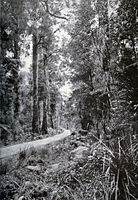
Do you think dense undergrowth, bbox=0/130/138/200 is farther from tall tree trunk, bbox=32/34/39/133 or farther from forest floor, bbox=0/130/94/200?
tall tree trunk, bbox=32/34/39/133

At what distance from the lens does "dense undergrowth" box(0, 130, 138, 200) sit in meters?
1.40

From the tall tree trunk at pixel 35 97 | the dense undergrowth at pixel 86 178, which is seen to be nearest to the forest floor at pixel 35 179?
the dense undergrowth at pixel 86 178

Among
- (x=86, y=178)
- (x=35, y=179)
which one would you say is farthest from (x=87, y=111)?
(x=86, y=178)

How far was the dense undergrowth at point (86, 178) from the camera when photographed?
55.2 inches

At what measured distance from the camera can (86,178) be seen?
5.61 feet

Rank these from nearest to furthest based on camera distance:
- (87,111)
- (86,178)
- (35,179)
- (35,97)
Answer: (86,178) → (35,179) → (87,111) → (35,97)

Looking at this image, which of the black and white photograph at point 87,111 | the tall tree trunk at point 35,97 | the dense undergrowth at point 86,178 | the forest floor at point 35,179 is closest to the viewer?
the dense undergrowth at point 86,178

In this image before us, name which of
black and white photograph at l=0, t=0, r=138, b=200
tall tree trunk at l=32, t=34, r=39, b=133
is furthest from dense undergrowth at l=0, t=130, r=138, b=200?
tall tree trunk at l=32, t=34, r=39, b=133

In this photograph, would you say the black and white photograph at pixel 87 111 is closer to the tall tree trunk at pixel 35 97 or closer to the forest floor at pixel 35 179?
the forest floor at pixel 35 179

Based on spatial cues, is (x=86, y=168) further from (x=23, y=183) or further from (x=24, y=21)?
(x=24, y=21)

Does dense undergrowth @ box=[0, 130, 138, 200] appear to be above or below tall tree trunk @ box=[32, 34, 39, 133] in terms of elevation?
below

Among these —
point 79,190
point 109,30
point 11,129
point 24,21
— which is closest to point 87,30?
point 109,30

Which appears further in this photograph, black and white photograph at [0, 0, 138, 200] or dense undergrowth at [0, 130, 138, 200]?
black and white photograph at [0, 0, 138, 200]

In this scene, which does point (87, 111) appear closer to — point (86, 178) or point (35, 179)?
point (35, 179)
